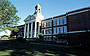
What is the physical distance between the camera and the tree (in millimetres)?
28812

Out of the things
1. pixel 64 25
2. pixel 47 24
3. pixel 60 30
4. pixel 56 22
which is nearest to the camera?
pixel 64 25

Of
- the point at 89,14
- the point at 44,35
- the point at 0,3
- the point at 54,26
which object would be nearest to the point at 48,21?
the point at 54,26

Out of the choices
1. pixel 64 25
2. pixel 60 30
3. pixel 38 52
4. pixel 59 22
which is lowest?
pixel 38 52

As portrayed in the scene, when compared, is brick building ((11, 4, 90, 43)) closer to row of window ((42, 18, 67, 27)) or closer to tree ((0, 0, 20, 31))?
row of window ((42, 18, 67, 27))

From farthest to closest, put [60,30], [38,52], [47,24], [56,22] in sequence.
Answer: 1. [47,24]
2. [56,22]
3. [60,30]
4. [38,52]

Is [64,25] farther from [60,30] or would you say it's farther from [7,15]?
[7,15]

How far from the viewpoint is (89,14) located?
19891 mm

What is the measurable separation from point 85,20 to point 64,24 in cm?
754

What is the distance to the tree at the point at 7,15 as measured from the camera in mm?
28812

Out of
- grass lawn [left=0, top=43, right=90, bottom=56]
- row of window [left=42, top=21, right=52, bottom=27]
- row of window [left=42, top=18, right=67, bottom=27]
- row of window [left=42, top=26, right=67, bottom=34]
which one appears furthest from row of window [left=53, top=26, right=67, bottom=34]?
grass lawn [left=0, top=43, right=90, bottom=56]

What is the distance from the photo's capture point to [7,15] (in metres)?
30.2

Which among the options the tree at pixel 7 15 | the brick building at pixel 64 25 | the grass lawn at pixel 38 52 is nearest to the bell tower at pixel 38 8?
the brick building at pixel 64 25

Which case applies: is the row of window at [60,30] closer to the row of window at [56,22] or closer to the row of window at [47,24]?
the row of window at [56,22]

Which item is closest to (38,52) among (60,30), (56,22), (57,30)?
(60,30)
